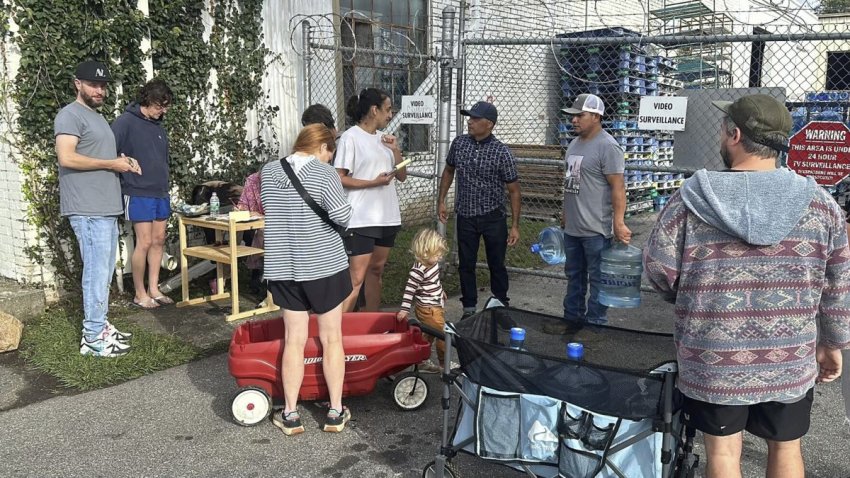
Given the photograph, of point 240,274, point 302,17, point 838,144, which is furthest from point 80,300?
point 838,144

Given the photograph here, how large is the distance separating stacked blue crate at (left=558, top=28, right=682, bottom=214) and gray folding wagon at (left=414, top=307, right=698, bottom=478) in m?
7.70

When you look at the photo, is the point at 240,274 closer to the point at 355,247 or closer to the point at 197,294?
the point at 197,294

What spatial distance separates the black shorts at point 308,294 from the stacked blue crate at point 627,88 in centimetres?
729

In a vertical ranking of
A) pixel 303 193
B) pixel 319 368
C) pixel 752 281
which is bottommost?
pixel 319 368

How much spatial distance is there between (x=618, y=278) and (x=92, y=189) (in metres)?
3.82

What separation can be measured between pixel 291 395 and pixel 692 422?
214 cm

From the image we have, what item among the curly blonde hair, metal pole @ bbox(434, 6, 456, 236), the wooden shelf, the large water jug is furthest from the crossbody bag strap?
metal pole @ bbox(434, 6, 456, 236)

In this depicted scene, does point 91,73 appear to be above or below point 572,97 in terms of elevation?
below

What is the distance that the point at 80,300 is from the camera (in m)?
6.36

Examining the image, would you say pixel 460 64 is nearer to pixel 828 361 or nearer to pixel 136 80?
pixel 136 80

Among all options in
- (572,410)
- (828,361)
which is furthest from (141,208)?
(828,361)

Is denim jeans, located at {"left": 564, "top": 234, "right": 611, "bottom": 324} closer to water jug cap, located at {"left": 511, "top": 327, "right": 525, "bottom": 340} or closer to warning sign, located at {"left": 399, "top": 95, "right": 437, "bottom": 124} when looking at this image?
water jug cap, located at {"left": 511, "top": 327, "right": 525, "bottom": 340}

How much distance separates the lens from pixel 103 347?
200 inches

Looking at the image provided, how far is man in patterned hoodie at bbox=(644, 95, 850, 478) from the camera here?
2.28m
